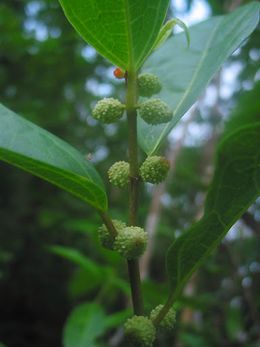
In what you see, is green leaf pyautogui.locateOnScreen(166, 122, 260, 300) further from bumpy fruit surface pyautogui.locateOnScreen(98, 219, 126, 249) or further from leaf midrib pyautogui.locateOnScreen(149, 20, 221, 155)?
leaf midrib pyautogui.locateOnScreen(149, 20, 221, 155)

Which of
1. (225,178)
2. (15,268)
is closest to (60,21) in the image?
(15,268)

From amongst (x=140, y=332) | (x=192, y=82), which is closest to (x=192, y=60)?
(x=192, y=82)

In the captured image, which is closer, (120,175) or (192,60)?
(120,175)

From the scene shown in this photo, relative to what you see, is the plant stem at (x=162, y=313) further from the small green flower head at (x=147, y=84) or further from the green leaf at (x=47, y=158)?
the small green flower head at (x=147, y=84)

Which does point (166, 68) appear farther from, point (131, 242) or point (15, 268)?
point (15, 268)

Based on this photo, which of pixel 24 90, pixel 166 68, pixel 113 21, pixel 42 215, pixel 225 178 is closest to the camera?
pixel 225 178

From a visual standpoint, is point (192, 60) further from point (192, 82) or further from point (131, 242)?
point (131, 242)
